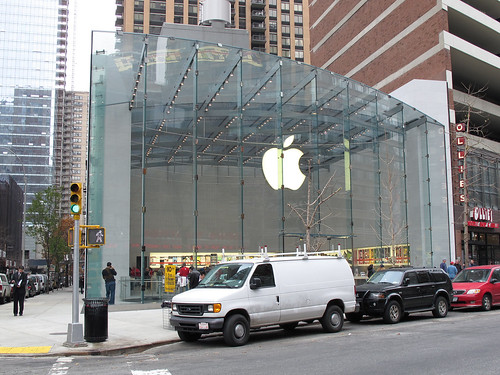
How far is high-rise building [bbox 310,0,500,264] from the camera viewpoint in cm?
3606

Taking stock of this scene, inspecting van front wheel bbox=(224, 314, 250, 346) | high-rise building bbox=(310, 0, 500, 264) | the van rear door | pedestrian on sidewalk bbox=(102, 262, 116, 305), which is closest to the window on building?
high-rise building bbox=(310, 0, 500, 264)

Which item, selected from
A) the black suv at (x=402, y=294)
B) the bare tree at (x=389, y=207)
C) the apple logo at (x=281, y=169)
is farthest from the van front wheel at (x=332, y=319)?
the bare tree at (x=389, y=207)

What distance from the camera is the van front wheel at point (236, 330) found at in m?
11.4

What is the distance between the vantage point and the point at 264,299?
1223 centimetres

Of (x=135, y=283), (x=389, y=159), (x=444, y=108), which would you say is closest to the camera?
(x=135, y=283)

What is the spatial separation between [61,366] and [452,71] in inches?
1553

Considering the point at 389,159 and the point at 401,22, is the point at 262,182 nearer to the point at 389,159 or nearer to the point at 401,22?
the point at 389,159

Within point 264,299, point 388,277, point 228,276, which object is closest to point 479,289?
point 388,277

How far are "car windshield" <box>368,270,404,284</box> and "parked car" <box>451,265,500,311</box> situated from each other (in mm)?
3252

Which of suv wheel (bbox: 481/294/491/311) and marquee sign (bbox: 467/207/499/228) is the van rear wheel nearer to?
suv wheel (bbox: 481/294/491/311)

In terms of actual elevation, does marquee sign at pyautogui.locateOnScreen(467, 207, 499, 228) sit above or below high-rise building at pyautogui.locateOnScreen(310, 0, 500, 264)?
below

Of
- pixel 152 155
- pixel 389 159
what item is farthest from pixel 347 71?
pixel 152 155

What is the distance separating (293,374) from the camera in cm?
824

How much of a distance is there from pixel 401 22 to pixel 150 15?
5554cm
